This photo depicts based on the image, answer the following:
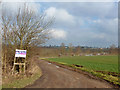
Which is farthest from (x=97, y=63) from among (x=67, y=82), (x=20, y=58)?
(x=67, y=82)

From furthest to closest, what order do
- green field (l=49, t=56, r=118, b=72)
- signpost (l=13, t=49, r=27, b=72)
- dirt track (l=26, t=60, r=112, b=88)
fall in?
green field (l=49, t=56, r=118, b=72), signpost (l=13, t=49, r=27, b=72), dirt track (l=26, t=60, r=112, b=88)

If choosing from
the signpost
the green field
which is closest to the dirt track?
the signpost

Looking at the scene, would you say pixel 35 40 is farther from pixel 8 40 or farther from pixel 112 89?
pixel 112 89

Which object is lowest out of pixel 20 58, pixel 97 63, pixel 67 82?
pixel 97 63

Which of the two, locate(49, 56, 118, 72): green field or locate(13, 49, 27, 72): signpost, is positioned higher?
locate(13, 49, 27, 72): signpost

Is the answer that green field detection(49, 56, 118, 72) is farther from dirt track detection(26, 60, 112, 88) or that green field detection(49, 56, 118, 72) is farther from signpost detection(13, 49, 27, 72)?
signpost detection(13, 49, 27, 72)

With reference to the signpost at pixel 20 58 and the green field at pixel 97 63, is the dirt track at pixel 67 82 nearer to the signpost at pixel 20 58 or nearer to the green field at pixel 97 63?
the signpost at pixel 20 58

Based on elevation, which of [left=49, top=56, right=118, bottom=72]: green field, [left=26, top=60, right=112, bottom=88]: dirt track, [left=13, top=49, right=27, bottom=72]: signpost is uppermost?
[left=13, top=49, right=27, bottom=72]: signpost

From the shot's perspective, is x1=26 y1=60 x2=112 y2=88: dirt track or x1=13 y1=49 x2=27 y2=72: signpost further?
x1=13 y1=49 x2=27 y2=72: signpost

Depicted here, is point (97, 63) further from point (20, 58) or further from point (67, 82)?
point (67, 82)

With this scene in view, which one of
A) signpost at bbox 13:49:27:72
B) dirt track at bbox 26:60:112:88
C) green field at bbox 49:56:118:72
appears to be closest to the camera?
dirt track at bbox 26:60:112:88

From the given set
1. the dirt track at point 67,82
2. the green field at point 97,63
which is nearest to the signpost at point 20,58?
the dirt track at point 67,82

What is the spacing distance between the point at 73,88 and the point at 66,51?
7675cm

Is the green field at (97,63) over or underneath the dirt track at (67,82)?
underneath
